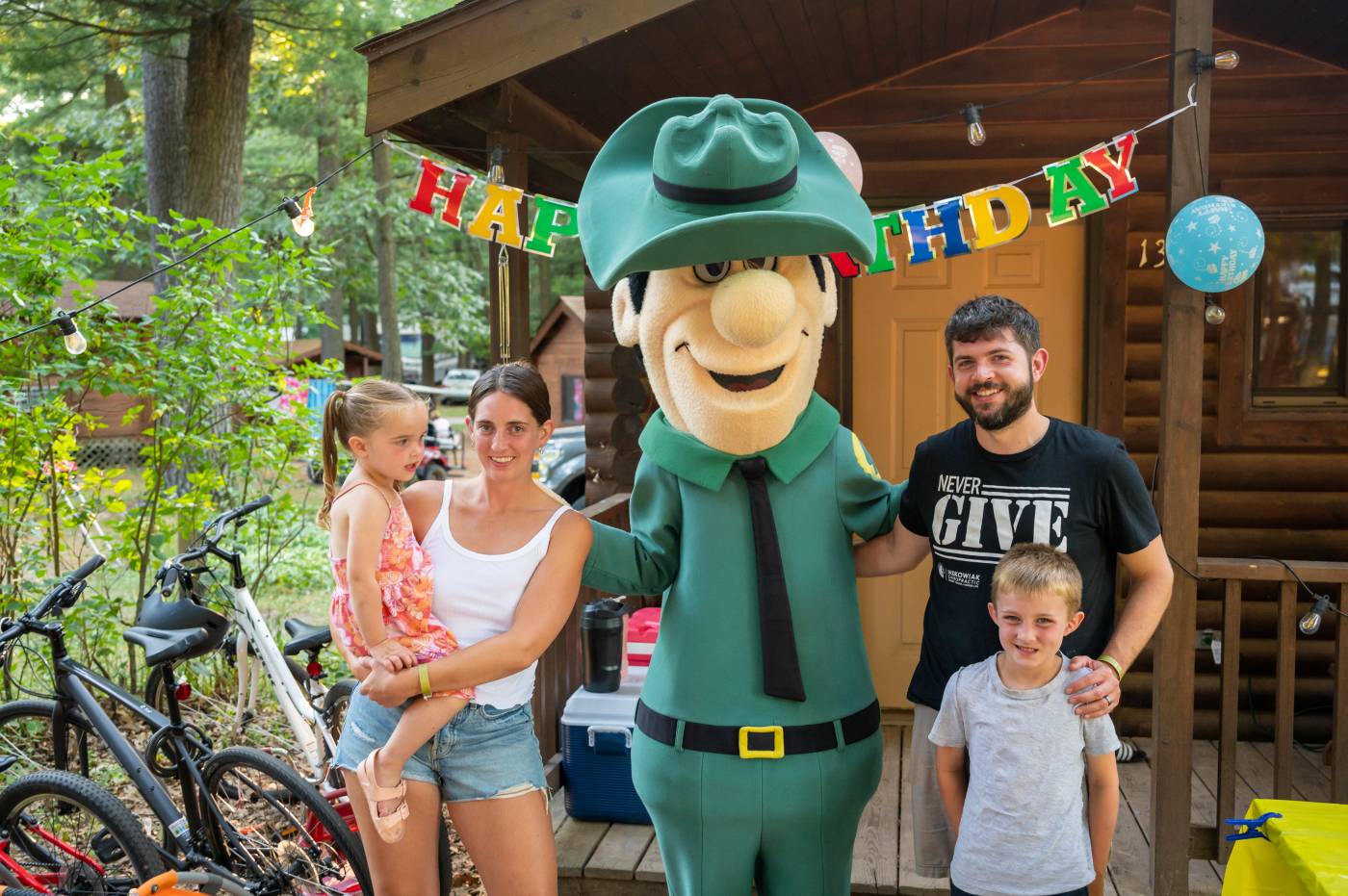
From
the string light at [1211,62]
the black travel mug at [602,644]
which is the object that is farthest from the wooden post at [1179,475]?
the black travel mug at [602,644]

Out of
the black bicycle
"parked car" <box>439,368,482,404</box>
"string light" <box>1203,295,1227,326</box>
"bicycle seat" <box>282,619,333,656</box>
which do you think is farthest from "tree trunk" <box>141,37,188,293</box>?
"parked car" <box>439,368,482,404</box>

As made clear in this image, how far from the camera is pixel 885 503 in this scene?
263 cm

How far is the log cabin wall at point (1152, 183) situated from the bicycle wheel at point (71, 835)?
3298 millimetres

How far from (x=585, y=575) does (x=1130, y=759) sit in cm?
294

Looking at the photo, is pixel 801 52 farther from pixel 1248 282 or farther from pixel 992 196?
pixel 1248 282

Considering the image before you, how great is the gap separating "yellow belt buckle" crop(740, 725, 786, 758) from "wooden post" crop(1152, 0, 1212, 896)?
1.49 metres

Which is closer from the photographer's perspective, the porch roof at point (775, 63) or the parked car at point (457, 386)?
the porch roof at point (775, 63)

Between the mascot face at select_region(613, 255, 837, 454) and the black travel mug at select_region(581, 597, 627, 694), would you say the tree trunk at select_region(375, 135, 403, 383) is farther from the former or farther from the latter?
the mascot face at select_region(613, 255, 837, 454)

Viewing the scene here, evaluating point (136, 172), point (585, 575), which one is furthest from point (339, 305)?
point (585, 575)

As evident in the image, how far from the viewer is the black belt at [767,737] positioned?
243 centimetres

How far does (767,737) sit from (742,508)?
51 centimetres

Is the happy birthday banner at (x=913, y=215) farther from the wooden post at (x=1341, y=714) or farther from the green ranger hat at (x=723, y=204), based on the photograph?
the wooden post at (x=1341, y=714)

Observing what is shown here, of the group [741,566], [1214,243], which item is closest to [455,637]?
[741,566]

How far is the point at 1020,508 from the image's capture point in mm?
2336
